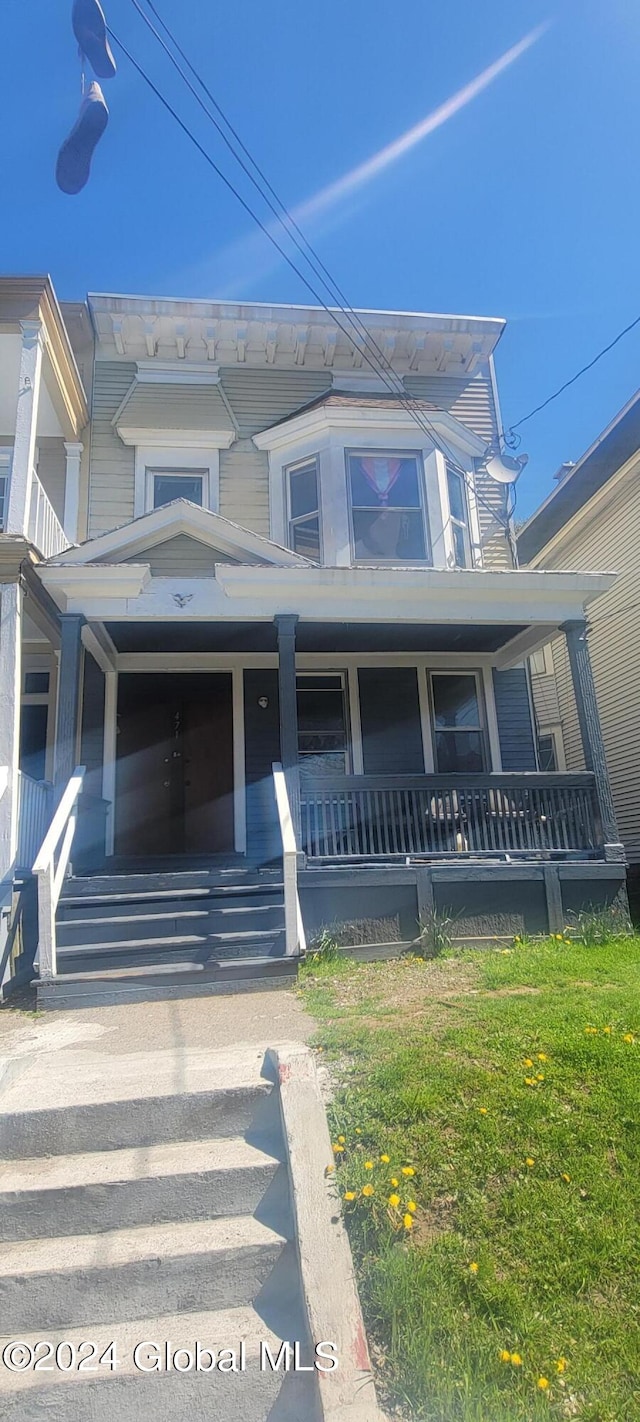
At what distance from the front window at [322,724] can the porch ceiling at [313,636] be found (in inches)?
19.2

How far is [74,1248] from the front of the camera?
2.85 meters

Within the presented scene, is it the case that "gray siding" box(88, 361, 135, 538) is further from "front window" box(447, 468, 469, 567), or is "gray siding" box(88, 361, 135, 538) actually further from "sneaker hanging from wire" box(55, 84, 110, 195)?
"front window" box(447, 468, 469, 567)

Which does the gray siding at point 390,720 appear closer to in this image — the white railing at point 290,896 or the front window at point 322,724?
the front window at point 322,724

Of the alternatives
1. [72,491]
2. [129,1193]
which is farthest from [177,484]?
[129,1193]

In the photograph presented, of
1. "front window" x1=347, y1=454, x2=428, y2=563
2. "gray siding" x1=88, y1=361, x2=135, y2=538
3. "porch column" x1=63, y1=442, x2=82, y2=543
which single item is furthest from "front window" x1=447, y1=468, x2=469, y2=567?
"porch column" x1=63, y1=442, x2=82, y2=543

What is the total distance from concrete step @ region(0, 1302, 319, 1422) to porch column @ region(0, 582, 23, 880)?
4.41m

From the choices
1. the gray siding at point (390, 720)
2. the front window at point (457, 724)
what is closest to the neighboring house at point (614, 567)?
the front window at point (457, 724)

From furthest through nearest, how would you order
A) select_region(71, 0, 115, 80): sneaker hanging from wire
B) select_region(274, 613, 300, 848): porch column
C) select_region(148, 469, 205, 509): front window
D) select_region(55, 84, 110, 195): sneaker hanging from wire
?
select_region(148, 469, 205, 509): front window
select_region(274, 613, 300, 848): porch column
select_region(55, 84, 110, 195): sneaker hanging from wire
select_region(71, 0, 115, 80): sneaker hanging from wire

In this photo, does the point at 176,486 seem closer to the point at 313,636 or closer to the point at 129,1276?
the point at 313,636

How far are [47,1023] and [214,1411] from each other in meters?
3.21

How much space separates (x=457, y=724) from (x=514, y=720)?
740 mm

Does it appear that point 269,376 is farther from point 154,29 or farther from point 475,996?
point 475,996

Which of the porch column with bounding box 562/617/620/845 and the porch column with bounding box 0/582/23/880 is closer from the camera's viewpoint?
the porch column with bounding box 0/582/23/880

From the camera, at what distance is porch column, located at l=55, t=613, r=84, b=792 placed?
272 inches
